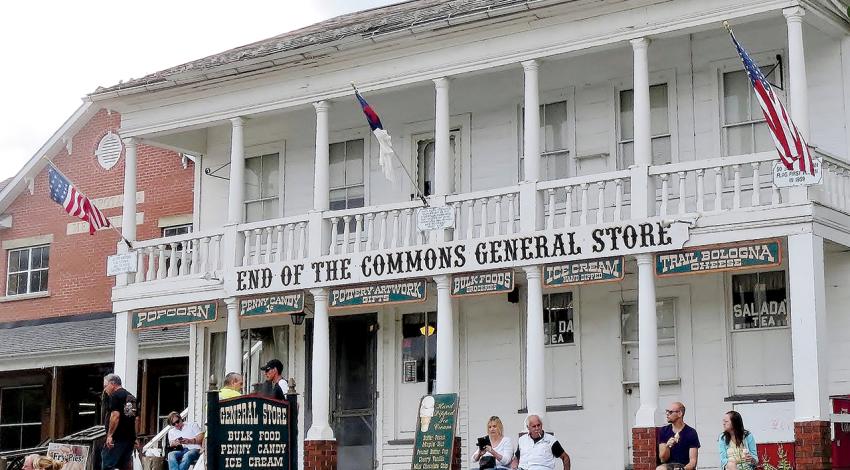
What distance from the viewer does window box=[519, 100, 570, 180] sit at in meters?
20.8

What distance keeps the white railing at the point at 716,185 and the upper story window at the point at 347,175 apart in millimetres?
5722

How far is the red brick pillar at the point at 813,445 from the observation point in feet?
53.2

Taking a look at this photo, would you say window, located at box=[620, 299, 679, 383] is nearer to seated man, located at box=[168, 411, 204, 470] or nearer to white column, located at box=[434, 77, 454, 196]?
white column, located at box=[434, 77, 454, 196]

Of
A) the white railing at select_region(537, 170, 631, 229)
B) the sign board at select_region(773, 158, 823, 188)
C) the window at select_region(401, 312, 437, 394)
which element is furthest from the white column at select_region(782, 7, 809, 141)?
the window at select_region(401, 312, 437, 394)

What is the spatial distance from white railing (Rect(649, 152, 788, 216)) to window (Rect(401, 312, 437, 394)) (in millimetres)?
4732

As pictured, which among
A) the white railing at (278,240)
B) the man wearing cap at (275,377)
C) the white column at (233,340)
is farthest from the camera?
the white column at (233,340)

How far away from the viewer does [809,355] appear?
16438mm

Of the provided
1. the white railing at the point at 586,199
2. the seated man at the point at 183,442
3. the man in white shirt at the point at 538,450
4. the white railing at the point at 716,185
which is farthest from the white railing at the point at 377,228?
the man in white shirt at the point at 538,450

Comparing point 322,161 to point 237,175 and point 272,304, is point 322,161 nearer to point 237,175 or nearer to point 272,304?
point 237,175

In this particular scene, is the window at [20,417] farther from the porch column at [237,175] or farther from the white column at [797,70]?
the white column at [797,70]

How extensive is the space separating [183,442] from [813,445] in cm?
922

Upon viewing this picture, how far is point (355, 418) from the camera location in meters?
22.4

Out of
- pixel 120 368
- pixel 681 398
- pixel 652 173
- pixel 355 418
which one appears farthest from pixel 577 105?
pixel 120 368

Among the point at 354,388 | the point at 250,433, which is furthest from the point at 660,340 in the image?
the point at 250,433
